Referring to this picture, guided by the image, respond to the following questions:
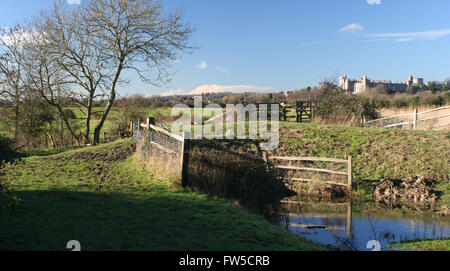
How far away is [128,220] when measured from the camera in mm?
6699

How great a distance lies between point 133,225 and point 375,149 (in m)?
14.0

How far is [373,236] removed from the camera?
8844 mm

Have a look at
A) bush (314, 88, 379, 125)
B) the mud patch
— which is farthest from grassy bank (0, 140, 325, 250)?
bush (314, 88, 379, 125)

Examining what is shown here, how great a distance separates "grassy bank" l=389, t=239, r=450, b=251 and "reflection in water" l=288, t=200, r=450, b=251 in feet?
0.97

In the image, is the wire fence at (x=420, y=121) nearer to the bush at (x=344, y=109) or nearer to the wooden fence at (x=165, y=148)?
the bush at (x=344, y=109)

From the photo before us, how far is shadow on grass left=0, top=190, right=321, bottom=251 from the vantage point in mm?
5504

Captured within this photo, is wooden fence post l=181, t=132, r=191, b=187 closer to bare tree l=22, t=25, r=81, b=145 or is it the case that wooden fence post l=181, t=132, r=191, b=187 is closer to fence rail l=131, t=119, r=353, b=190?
fence rail l=131, t=119, r=353, b=190

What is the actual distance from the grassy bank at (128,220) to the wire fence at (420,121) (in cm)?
1799

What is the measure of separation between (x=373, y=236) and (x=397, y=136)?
11.3 metres

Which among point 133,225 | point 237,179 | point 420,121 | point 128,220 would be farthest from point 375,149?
point 133,225

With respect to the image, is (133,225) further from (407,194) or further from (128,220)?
(407,194)

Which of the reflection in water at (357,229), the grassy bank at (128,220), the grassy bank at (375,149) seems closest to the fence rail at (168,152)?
the grassy bank at (128,220)

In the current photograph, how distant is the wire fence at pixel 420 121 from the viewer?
71.6 feet
